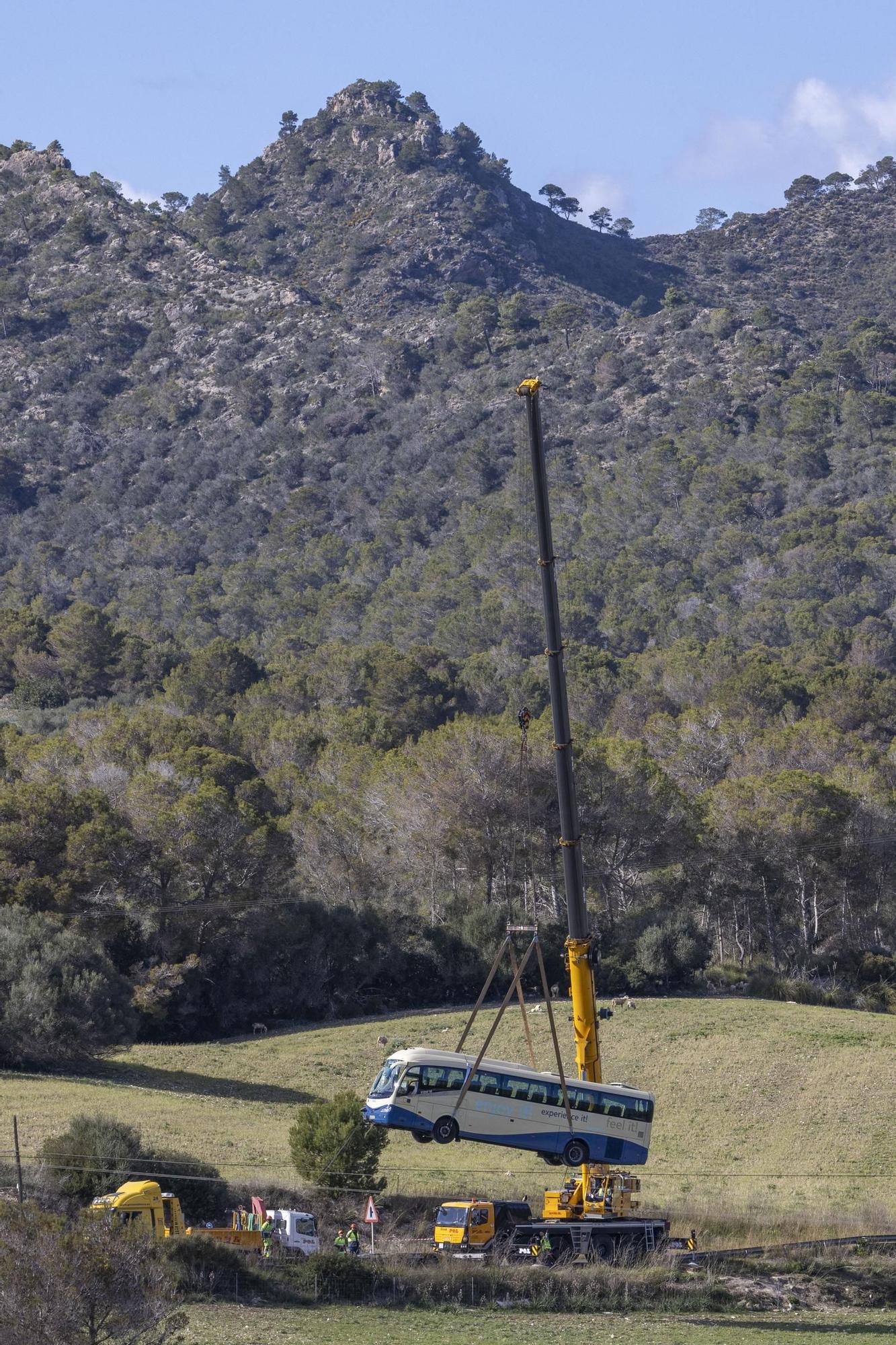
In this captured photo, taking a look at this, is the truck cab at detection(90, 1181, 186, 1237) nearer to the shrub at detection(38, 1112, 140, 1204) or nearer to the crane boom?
the shrub at detection(38, 1112, 140, 1204)

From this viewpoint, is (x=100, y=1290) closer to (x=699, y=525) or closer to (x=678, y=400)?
(x=699, y=525)

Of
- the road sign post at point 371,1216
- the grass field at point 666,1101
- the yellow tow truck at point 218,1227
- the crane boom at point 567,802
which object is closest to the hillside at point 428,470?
the grass field at point 666,1101

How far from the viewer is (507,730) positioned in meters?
70.6

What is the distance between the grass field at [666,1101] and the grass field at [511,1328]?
4551 millimetres

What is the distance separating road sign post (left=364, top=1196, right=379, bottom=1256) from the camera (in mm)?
30100

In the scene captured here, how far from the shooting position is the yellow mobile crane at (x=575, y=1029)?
1193 inches

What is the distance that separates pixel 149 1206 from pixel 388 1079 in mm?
4707

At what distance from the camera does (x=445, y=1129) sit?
3111cm

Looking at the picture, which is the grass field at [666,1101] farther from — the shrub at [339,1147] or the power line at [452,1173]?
the shrub at [339,1147]

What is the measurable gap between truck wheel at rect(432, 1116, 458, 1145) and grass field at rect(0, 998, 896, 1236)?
10.2ft

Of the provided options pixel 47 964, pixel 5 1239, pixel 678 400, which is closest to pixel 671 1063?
pixel 47 964

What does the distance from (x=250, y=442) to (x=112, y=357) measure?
25.3 m

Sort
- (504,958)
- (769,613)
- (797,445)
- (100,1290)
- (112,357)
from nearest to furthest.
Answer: (100,1290)
(504,958)
(769,613)
(797,445)
(112,357)

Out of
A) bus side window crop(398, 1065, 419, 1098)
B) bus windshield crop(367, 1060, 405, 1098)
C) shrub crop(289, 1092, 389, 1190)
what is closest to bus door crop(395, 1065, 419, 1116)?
bus side window crop(398, 1065, 419, 1098)
